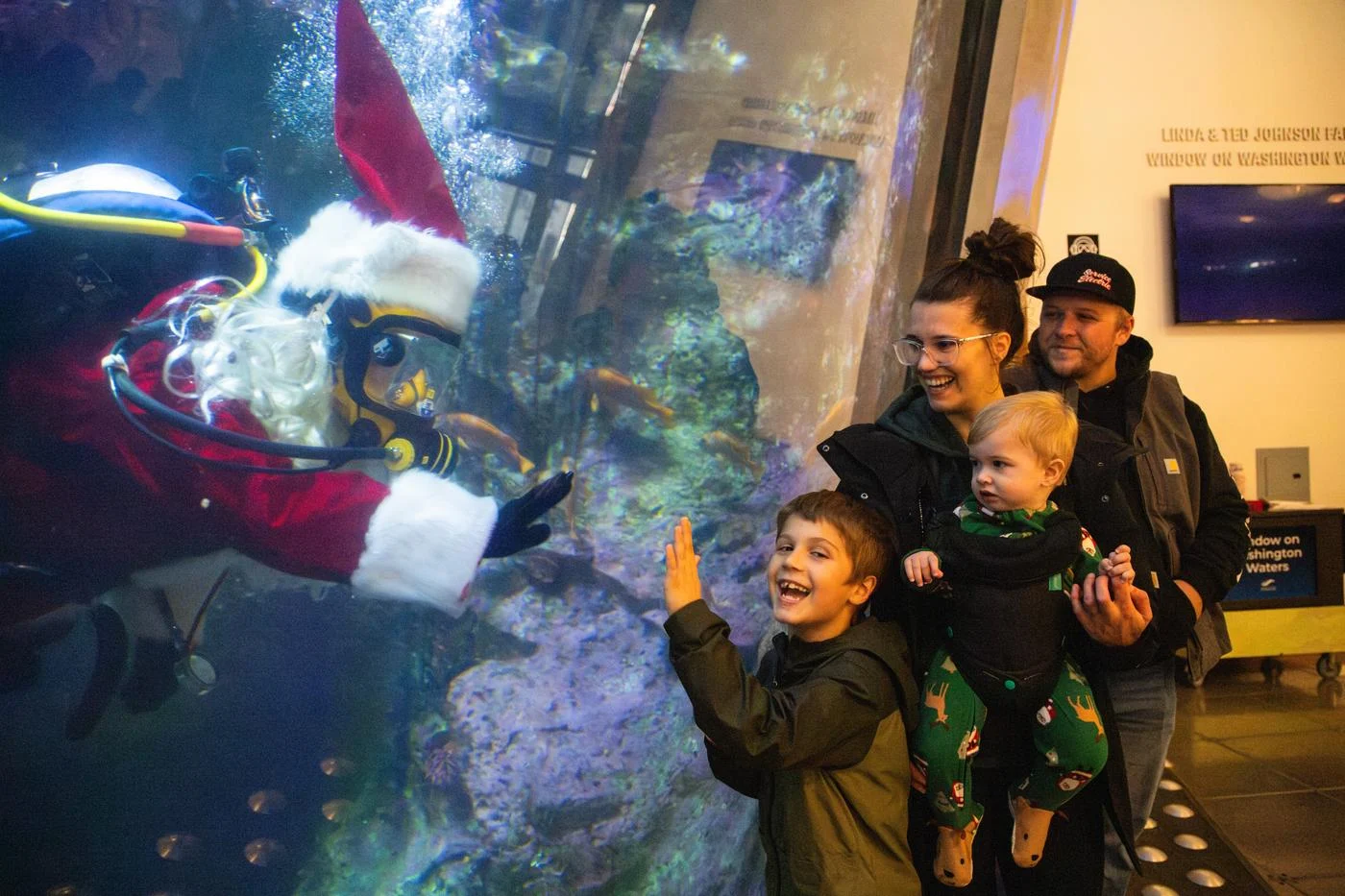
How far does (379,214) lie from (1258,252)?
4561 millimetres

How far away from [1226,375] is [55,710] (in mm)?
5003

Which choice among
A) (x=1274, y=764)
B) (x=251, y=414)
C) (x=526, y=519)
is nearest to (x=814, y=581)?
(x=526, y=519)

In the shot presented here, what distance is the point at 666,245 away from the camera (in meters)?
2.06

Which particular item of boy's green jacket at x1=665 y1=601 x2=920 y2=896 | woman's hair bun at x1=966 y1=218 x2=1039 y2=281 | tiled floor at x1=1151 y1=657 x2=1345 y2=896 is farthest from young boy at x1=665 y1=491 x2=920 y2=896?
tiled floor at x1=1151 y1=657 x2=1345 y2=896

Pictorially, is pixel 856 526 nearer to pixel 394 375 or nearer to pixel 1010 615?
pixel 1010 615

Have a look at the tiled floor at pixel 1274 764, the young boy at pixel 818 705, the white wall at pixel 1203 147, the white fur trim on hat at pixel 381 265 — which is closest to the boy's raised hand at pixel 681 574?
the young boy at pixel 818 705

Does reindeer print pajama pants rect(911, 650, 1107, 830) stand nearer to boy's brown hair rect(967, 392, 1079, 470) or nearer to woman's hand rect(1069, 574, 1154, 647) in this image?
woman's hand rect(1069, 574, 1154, 647)

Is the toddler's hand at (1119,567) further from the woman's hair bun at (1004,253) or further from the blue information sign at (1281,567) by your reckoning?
the blue information sign at (1281,567)

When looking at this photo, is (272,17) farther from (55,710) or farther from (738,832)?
(738,832)

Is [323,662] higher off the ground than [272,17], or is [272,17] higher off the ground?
[272,17]

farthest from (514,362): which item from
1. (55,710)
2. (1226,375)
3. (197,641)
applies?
(1226,375)

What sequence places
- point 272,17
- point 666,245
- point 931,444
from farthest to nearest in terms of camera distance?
point 666,245 → point 272,17 → point 931,444

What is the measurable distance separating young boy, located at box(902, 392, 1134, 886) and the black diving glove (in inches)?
30.2

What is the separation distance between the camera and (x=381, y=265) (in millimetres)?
1729
